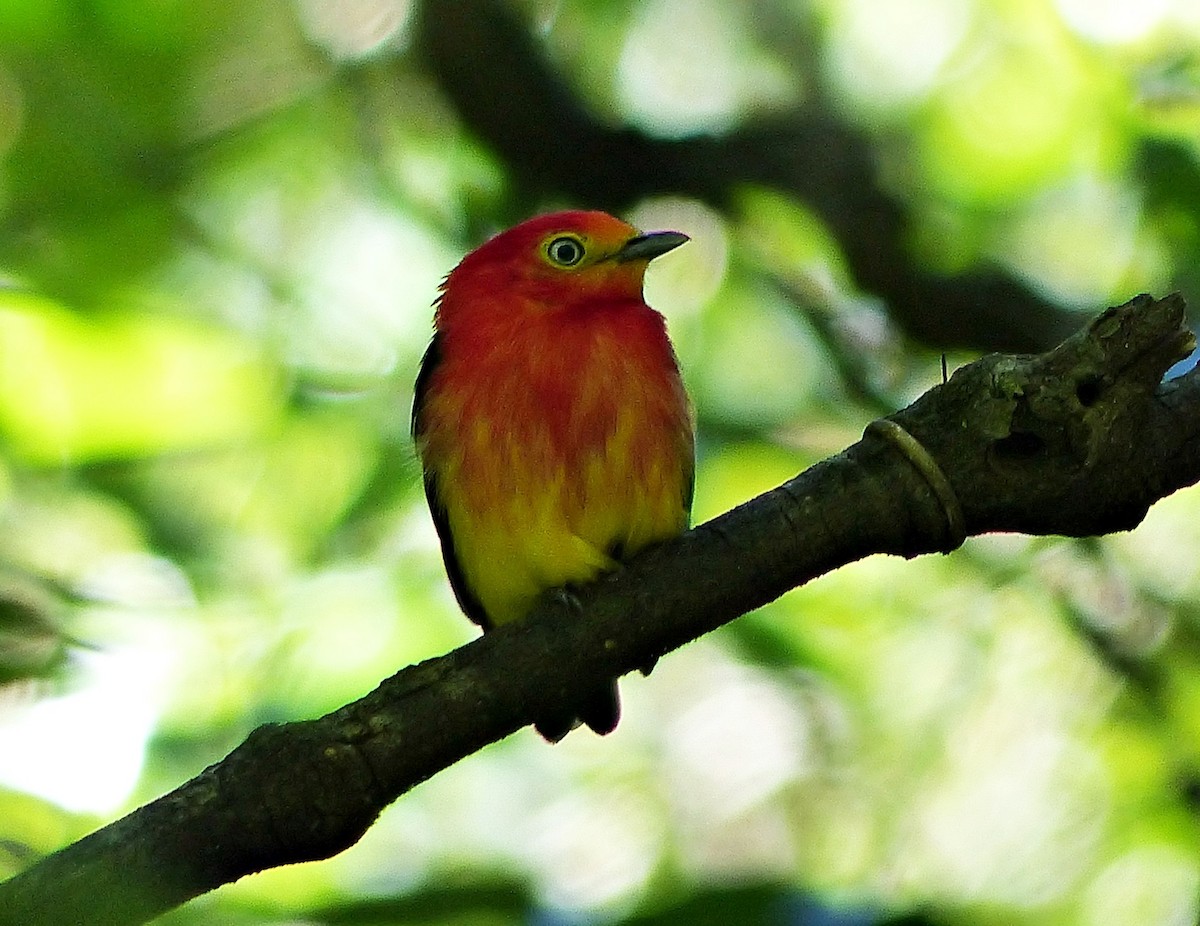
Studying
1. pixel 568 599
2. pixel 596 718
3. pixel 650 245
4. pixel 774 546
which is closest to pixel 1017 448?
pixel 774 546

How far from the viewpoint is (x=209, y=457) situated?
718 cm

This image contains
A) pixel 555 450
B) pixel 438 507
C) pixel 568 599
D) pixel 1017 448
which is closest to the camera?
pixel 1017 448

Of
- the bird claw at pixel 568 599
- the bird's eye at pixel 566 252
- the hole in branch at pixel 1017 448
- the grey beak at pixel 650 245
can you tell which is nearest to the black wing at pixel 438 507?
the bird's eye at pixel 566 252

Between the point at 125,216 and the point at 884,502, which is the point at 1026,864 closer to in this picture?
the point at 884,502

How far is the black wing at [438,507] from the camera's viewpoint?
527cm

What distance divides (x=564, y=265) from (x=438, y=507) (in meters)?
1.00

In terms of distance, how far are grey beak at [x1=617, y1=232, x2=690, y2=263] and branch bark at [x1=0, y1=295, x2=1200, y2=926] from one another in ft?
6.00

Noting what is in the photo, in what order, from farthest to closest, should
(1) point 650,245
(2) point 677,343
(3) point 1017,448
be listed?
(2) point 677,343 < (1) point 650,245 < (3) point 1017,448

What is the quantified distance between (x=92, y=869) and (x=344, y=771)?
1.91 feet

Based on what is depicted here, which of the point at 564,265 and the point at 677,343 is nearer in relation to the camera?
the point at 564,265

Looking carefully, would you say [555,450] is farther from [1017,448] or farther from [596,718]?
[1017,448]

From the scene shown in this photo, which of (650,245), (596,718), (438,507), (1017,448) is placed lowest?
(1017,448)

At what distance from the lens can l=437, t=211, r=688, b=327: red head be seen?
544 centimetres

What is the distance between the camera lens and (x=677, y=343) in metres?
7.93
